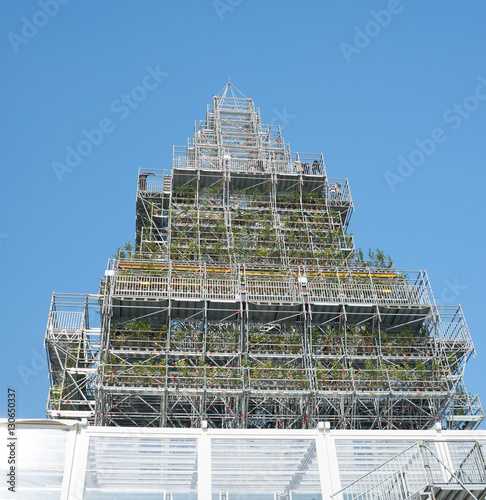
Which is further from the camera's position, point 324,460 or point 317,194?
point 317,194

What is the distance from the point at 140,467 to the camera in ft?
62.6

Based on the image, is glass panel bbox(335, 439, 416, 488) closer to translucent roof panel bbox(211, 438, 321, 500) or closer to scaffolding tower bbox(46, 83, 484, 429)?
translucent roof panel bbox(211, 438, 321, 500)

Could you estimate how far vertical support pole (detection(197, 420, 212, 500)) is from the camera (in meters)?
18.7

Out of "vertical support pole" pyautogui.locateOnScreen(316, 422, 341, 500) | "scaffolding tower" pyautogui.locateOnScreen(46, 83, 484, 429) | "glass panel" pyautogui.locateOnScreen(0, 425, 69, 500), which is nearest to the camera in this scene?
"glass panel" pyautogui.locateOnScreen(0, 425, 69, 500)

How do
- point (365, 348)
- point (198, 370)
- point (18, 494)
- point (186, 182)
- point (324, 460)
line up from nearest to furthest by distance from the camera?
point (18, 494) < point (324, 460) < point (198, 370) < point (365, 348) < point (186, 182)

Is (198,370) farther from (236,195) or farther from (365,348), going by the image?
(236,195)

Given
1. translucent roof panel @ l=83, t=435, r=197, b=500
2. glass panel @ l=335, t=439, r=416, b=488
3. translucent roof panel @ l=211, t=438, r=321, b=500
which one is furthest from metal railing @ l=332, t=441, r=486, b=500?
translucent roof panel @ l=83, t=435, r=197, b=500

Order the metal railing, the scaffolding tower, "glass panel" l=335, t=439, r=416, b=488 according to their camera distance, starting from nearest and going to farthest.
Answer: the metal railing, "glass panel" l=335, t=439, r=416, b=488, the scaffolding tower

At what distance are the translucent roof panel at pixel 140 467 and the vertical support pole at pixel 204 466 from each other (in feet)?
0.50

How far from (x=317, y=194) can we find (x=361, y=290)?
523 inches

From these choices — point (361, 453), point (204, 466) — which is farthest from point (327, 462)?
point (204, 466)

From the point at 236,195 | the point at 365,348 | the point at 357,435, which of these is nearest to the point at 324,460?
the point at 357,435

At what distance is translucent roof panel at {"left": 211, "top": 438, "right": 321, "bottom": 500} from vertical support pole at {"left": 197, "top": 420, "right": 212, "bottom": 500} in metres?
0.16

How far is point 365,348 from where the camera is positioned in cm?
3203
